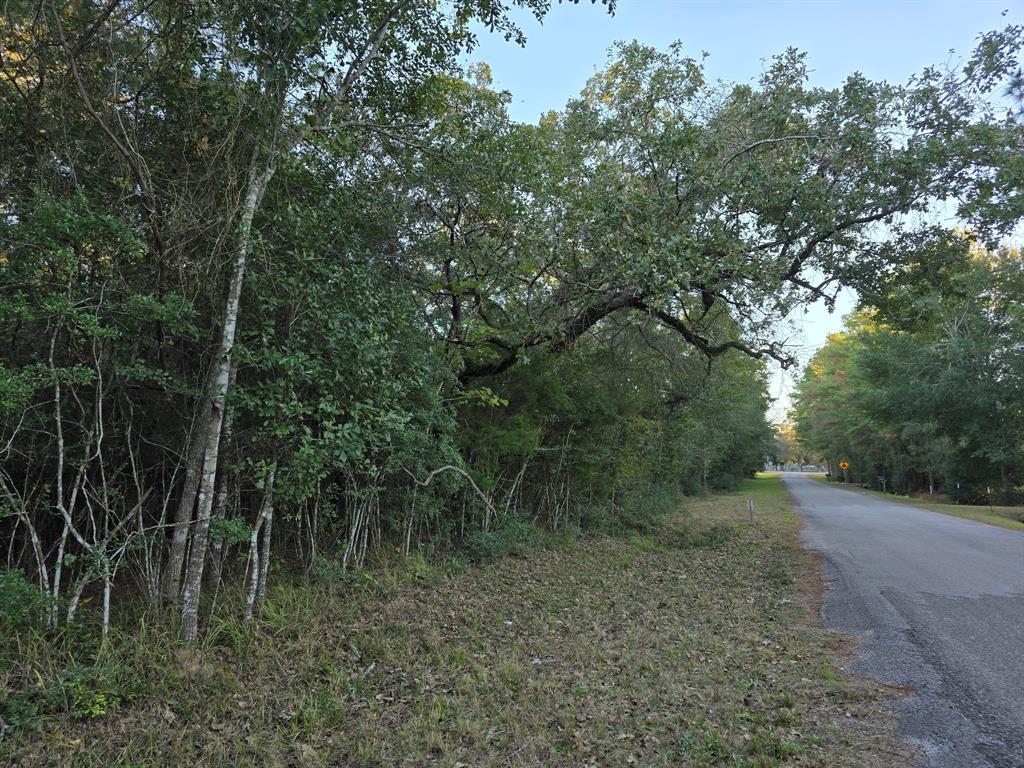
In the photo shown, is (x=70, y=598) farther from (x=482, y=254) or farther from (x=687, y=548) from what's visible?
(x=687, y=548)

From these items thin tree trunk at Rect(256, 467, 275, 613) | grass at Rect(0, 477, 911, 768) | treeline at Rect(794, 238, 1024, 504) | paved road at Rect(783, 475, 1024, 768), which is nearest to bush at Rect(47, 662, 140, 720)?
grass at Rect(0, 477, 911, 768)

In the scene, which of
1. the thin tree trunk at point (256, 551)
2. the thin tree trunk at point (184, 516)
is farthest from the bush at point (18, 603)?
the thin tree trunk at point (256, 551)

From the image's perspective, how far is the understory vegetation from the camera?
13.4 feet

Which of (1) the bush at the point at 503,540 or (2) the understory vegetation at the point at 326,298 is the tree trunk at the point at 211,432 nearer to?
(2) the understory vegetation at the point at 326,298

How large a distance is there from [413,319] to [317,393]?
5.72 ft

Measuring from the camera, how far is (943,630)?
5.50 meters

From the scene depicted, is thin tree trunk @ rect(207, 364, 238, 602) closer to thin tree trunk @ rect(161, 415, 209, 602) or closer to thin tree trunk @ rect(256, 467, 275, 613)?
thin tree trunk @ rect(161, 415, 209, 602)

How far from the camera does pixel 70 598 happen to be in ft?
14.3

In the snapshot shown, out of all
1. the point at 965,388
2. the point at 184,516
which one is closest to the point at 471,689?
the point at 184,516

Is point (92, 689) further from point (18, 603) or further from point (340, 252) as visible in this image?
point (340, 252)

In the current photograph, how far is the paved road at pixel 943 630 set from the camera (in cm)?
343

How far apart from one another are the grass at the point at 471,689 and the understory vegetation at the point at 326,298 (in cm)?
4

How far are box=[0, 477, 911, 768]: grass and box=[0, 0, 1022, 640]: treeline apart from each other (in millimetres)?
670

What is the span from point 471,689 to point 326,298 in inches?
144
